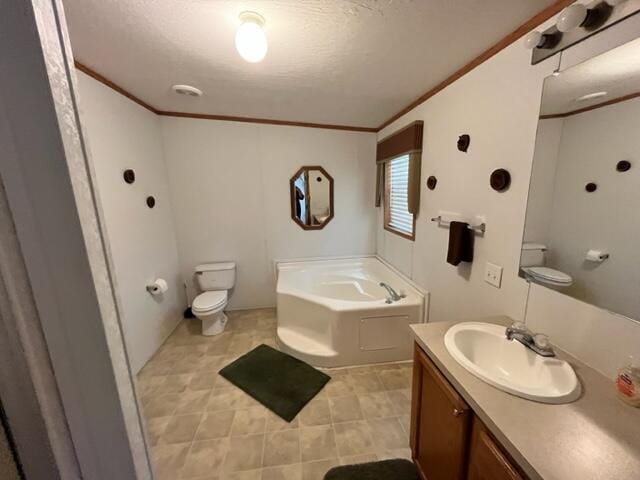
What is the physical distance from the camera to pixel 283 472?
54.8 inches

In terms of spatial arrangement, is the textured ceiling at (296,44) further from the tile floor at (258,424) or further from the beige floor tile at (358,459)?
the beige floor tile at (358,459)

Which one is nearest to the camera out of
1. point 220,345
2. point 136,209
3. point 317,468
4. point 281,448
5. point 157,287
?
→ point 317,468

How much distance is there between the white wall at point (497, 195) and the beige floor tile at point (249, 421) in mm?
1559

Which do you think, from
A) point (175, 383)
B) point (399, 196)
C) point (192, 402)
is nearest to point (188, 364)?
point (175, 383)

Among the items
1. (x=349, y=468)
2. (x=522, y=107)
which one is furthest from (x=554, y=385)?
(x=522, y=107)

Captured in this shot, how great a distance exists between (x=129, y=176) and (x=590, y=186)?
2.96 metres

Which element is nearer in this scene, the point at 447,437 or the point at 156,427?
the point at 447,437

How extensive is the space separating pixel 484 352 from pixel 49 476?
1.55 meters

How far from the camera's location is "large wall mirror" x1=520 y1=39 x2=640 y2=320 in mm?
934

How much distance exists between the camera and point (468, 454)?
0.93 metres

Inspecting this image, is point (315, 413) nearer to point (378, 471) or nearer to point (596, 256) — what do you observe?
point (378, 471)

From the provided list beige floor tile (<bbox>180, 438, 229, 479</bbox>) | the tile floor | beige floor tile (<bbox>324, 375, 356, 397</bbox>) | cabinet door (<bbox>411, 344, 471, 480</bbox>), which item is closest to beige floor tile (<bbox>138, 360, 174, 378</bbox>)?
the tile floor

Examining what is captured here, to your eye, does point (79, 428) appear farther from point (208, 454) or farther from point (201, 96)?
point (201, 96)

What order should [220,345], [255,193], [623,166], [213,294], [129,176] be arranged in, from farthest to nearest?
1. [255,193]
2. [213,294]
3. [220,345]
4. [129,176]
5. [623,166]
